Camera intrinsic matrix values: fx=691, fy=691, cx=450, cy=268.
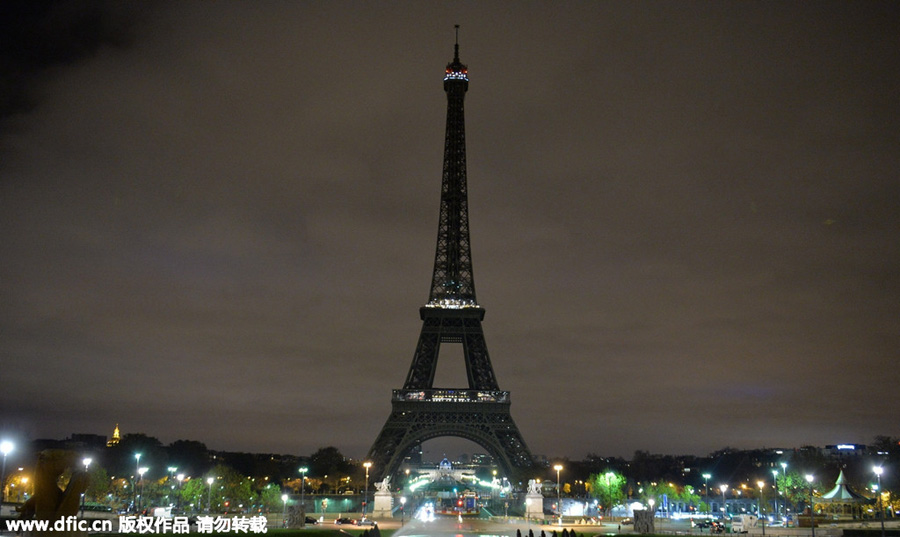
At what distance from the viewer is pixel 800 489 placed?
78.9 metres

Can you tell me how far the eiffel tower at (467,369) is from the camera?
95.7 meters

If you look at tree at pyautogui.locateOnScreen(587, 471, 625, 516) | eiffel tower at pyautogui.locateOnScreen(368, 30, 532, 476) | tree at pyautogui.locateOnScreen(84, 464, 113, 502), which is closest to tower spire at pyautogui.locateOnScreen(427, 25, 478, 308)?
eiffel tower at pyautogui.locateOnScreen(368, 30, 532, 476)

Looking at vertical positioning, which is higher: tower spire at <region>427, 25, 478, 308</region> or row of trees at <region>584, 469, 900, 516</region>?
tower spire at <region>427, 25, 478, 308</region>

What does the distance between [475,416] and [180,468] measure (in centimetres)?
5969

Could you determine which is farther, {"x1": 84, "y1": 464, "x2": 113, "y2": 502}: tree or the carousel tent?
{"x1": 84, "y1": 464, "x2": 113, "y2": 502}: tree

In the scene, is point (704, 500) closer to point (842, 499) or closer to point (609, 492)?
point (609, 492)

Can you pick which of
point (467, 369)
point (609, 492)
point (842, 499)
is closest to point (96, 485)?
point (467, 369)

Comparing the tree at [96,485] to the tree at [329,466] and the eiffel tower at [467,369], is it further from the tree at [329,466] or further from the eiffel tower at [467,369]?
the tree at [329,466]

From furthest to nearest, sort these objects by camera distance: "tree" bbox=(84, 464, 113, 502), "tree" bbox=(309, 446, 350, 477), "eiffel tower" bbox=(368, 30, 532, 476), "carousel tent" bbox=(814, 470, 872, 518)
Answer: "tree" bbox=(309, 446, 350, 477), "eiffel tower" bbox=(368, 30, 532, 476), "tree" bbox=(84, 464, 113, 502), "carousel tent" bbox=(814, 470, 872, 518)

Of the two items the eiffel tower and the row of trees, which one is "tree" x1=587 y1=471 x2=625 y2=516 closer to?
the row of trees

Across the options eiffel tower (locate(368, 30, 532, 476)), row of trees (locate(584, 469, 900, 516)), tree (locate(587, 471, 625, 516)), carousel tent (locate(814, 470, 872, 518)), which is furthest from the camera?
eiffel tower (locate(368, 30, 532, 476))

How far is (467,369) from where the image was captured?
102000 mm

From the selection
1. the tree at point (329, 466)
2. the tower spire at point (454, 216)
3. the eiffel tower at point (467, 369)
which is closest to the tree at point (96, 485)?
the eiffel tower at point (467, 369)

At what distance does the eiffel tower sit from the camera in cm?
9569
